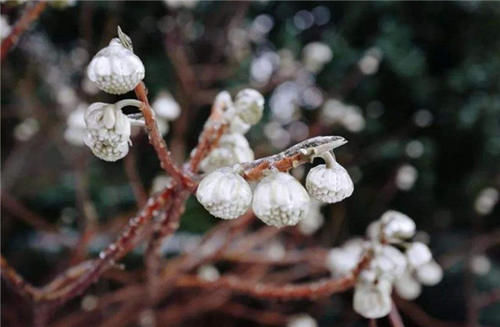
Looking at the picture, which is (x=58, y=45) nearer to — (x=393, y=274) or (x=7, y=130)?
(x=7, y=130)

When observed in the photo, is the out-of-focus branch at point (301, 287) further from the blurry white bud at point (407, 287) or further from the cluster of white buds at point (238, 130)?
the blurry white bud at point (407, 287)

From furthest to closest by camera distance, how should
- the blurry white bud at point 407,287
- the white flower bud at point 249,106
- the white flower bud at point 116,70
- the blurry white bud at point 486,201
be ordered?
the blurry white bud at point 486,201 < the blurry white bud at point 407,287 < the white flower bud at point 249,106 < the white flower bud at point 116,70

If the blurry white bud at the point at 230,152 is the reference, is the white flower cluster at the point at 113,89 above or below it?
above

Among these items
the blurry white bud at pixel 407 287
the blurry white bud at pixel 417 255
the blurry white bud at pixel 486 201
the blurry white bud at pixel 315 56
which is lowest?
the blurry white bud at pixel 486 201

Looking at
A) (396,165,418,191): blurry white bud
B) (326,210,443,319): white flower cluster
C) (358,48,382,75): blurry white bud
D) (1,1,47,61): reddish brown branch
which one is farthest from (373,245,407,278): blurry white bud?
(358,48,382,75): blurry white bud

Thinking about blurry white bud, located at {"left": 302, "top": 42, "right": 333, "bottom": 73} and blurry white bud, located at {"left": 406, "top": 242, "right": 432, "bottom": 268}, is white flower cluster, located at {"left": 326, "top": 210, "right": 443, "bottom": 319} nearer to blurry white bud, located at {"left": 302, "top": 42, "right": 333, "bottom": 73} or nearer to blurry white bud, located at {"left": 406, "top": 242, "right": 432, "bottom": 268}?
blurry white bud, located at {"left": 406, "top": 242, "right": 432, "bottom": 268}

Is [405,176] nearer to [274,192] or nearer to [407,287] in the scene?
[407,287]

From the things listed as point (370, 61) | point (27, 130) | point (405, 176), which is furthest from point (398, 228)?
point (27, 130)

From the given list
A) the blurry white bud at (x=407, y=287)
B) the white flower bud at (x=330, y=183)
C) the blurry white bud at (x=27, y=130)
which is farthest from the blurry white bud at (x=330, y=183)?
the blurry white bud at (x=27, y=130)
